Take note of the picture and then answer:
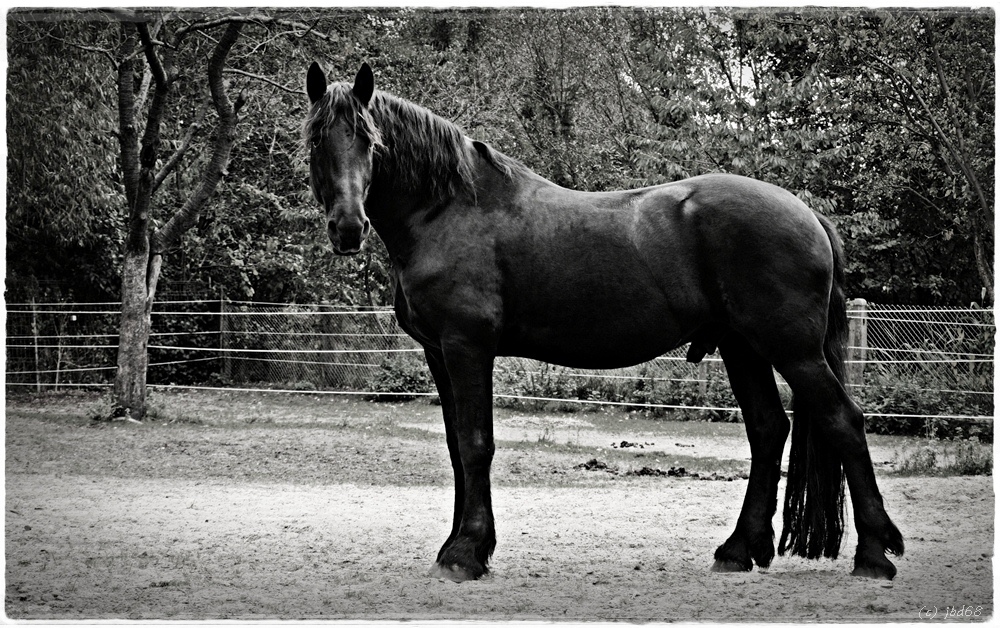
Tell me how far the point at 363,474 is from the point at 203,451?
2235 mm

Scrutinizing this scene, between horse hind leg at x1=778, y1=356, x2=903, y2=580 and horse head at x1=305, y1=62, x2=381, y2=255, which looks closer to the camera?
horse head at x1=305, y1=62, x2=381, y2=255

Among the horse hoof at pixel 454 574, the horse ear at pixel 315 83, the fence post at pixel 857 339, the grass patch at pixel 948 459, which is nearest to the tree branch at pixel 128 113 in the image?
the horse ear at pixel 315 83

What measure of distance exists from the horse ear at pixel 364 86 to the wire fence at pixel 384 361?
4.45m

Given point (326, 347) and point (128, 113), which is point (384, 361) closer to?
point (326, 347)

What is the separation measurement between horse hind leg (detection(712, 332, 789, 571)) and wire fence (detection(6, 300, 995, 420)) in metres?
5.17

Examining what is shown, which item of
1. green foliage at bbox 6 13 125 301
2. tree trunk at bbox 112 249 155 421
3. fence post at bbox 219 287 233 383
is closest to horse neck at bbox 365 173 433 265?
green foliage at bbox 6 13 125 301

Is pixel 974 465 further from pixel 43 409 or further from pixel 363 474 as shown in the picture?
pixel 43 409

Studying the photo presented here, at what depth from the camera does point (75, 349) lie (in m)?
12.3

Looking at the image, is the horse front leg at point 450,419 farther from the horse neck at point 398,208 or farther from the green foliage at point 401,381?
the green foliage at point 401,381

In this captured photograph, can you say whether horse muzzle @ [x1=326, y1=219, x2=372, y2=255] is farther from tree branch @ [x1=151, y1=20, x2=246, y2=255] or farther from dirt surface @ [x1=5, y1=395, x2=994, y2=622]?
tree branch @ [x1=151, y1=20, x2=246, y2=255]

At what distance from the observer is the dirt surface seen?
389 cm

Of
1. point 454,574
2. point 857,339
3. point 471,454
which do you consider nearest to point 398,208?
point 471,454

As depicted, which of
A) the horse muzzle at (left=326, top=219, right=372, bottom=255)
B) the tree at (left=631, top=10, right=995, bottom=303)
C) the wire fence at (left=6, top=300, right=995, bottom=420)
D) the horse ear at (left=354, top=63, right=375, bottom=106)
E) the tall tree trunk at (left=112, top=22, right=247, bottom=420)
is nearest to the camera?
the horse muzzle at (left=326, top=219, right=372, bottom=255)

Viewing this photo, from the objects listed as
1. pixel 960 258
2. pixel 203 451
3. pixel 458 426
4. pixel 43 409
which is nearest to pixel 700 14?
pixel 960 258
